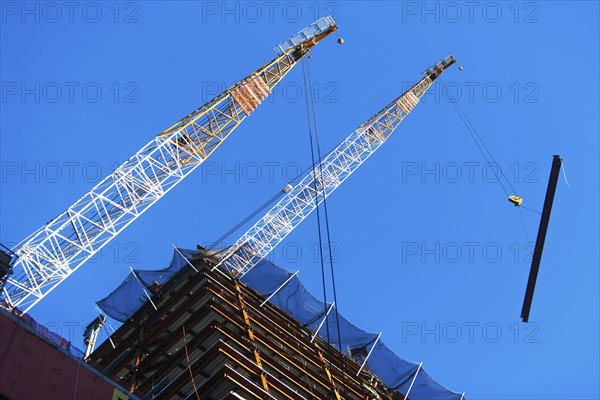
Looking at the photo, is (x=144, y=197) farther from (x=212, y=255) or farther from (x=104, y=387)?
(x=104, y=387)

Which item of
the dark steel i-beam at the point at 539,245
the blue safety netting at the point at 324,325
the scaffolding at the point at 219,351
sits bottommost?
the scaffolding at the point at 219,351

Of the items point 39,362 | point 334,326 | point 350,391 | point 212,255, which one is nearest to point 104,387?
point 39,362

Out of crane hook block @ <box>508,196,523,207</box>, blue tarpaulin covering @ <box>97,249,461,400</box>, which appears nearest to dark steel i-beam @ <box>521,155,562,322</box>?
crane hook block @ <box>508,196,523,207</box>

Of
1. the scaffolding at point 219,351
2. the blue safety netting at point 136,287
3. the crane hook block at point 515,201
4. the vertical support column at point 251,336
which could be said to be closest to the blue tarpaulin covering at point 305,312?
the blue safety netting at point 136,287

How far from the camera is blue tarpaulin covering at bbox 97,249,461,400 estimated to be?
5525cm

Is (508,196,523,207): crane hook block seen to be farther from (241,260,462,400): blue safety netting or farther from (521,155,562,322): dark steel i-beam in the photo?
(241,260,462,400): blue safety netting

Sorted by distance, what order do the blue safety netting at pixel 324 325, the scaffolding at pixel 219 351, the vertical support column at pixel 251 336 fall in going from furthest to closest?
the blue safety netting at pixel 324 325 → the vertical support column at pixel 251 336 → the scaffolding at pixel 219 351

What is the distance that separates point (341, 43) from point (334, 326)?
23.4m

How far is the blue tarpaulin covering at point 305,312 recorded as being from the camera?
55.2 metres

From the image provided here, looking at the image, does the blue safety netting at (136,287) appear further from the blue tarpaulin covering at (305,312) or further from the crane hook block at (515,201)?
the crane hook block at (515,201)

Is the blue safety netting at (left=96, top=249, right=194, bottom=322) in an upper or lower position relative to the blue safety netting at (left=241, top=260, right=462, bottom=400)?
lower

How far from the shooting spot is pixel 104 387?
3459 cm

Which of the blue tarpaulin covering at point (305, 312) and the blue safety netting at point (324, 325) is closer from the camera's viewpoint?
the blue tarpaulin covering at point (305, 312)

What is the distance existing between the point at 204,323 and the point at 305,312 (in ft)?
46.5
